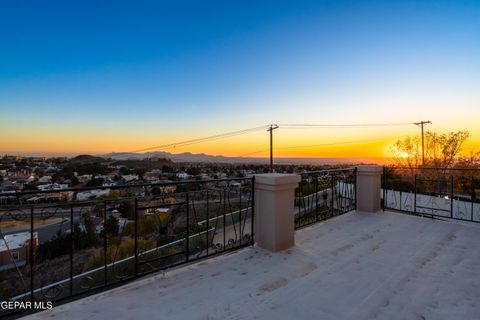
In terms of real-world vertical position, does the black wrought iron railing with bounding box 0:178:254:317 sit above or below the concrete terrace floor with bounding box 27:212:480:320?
above

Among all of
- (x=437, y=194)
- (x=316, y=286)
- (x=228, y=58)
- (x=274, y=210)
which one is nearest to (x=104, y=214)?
(x=274, y=210)

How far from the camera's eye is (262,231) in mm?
2934

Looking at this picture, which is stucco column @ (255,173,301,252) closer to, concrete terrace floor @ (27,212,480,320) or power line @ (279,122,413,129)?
concrete terrace floor @ (27,212,480,320)

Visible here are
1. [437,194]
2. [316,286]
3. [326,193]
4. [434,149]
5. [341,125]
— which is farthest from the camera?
[341,125]

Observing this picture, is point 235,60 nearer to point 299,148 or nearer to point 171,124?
point 171,124

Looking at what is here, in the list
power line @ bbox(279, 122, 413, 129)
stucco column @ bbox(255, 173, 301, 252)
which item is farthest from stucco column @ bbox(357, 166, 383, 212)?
power line @ bbox(279, 122, 413, 129)

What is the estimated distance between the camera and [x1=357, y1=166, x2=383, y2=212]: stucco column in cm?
461

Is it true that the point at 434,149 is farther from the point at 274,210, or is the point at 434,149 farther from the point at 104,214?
the point at 104,214

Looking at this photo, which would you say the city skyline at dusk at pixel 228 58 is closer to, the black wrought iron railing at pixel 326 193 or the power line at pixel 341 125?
the black wrought iron railing at pixel 326 193

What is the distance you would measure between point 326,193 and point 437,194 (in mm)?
7424

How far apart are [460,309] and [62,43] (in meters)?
9.97

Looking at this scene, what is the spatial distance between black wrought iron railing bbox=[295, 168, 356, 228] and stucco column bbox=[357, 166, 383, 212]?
11 cm

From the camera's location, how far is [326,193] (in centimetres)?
457

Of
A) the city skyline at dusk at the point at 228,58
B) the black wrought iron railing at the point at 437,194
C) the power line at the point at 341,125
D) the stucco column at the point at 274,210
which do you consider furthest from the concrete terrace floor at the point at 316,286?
the power line at the point at 341,125
